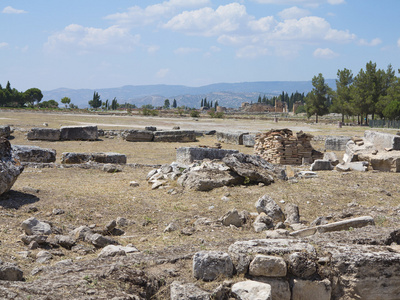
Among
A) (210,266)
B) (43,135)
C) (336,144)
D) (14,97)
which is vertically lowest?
(210,266)

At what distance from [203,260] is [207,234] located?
2.26 m

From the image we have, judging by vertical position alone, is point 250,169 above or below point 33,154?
above

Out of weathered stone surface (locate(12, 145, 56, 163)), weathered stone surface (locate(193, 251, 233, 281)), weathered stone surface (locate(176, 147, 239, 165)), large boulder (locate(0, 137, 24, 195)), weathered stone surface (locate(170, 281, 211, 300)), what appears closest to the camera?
weathered stone surface (locate(170, 281, 211, 300))

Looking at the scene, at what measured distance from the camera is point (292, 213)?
8.26 metres

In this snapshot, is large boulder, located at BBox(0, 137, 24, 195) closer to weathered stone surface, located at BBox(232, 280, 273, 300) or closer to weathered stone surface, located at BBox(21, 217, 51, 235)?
weathered stone surface, located at BBox(21, 217, 51, 235)

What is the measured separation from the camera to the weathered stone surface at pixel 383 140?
1402 cm

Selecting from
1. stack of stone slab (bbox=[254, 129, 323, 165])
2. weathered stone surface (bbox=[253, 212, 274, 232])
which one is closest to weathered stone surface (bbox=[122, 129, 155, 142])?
stack of stone slab (bbox=[254, 129, 323, 165])

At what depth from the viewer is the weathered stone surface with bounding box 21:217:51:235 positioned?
6680 mm

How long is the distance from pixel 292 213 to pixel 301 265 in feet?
10.9

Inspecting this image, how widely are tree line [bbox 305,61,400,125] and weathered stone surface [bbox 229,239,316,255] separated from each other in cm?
4659

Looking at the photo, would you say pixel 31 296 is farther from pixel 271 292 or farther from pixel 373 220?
pixel 373 220

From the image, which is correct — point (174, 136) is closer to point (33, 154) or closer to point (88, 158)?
point (88, 158)

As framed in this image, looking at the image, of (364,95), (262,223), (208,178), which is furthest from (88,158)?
(364,95)

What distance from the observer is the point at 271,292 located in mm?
4844
